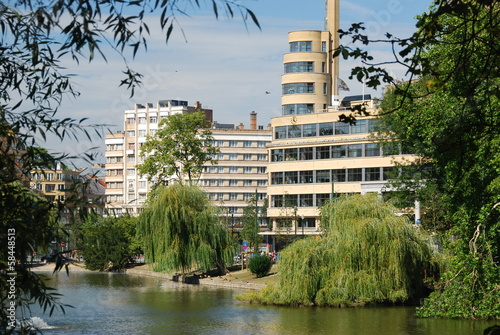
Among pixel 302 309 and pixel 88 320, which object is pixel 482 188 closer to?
pixel 302 309

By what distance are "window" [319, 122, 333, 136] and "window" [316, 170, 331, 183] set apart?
3.85 metres

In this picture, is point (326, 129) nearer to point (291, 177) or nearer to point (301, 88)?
point (291, 177)

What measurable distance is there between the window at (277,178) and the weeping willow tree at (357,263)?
4278cm

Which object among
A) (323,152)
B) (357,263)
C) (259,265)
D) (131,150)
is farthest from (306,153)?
(131,150)

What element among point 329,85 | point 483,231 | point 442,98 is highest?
point 329,85

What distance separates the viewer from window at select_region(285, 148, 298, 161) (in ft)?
280

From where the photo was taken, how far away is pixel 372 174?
7925 centimetres

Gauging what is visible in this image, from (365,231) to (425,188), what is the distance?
16.4 metres

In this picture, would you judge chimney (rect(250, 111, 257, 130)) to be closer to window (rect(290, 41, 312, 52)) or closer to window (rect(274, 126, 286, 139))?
window (rect(290, 41, 312, 52))

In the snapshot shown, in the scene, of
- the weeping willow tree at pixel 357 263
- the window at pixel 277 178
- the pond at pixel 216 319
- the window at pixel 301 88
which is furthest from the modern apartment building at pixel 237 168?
the weeping willow tree at pixel 357 263

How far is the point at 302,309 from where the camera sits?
4084 centimetres

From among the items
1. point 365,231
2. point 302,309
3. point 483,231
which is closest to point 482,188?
point 483,231

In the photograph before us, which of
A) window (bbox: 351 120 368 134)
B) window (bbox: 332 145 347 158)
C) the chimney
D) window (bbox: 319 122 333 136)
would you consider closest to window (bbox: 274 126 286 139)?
window (bbox: 319 122 333 136)

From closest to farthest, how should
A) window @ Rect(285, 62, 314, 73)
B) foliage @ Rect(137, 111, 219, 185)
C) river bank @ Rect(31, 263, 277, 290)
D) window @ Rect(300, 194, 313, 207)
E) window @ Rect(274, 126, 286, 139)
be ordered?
river bank @ Rect(31, 263, 277, 290) → foliage @ Rect(137, 111, 219, 185) → window @ Rect(300, 194, 313, 207) → window @ Rect(274, 126, 286, 139) → window @ Rect(285, 62, 314, 73)
